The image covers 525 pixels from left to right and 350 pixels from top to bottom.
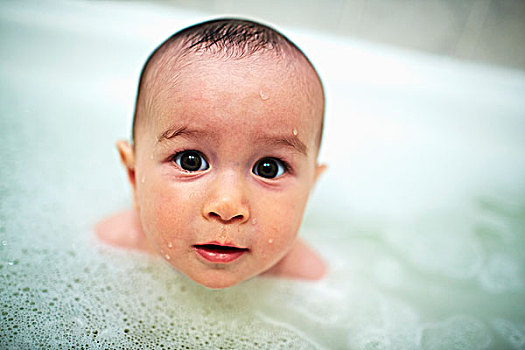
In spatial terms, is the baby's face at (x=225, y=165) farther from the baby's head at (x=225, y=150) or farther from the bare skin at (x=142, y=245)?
the bare skin at (x=142, y=245)

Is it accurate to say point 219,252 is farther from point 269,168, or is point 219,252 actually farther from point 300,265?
point 300,265

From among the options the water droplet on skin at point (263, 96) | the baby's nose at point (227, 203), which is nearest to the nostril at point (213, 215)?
the baby's nose at point (227, 203)

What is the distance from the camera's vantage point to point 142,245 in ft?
3.35

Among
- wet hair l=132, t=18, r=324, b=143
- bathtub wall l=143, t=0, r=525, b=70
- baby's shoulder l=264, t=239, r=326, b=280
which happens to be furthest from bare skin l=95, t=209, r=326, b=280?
bathtub wall l=143, t=0, r=525, b=70

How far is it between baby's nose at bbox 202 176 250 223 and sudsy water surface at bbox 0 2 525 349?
0.33 m

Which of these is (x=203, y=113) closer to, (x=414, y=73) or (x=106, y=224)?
(x=106, y=224)

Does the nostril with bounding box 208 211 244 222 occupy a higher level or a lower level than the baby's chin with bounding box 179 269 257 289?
higher

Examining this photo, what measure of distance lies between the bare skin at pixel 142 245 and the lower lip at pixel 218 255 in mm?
352

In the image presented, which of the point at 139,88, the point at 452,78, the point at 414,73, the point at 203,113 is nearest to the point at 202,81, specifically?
the point at 203,113

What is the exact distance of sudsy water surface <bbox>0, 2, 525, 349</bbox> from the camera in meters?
0.87

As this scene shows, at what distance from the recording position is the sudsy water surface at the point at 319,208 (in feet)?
2.85

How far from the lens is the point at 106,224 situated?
108 cm

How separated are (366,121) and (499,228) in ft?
2.16

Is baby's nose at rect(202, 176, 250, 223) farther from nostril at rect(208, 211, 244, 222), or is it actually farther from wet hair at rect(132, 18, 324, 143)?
wet hair at rect(132, 18, 324, 143)
